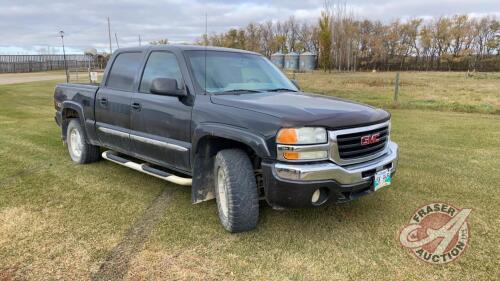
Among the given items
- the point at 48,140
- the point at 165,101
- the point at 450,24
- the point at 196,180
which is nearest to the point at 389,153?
the point at 196,180

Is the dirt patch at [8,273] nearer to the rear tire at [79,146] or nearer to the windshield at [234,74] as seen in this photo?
the windshield at [234,74]

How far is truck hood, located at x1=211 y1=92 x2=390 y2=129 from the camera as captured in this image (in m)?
3.11

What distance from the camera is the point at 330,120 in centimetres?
314

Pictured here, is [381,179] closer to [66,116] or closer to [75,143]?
[75,143]

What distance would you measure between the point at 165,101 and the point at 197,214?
1183 millimetres

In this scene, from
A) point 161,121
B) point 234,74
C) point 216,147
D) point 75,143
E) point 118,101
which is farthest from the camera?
point 75,143

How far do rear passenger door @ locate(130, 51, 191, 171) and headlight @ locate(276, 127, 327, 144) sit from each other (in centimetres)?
107

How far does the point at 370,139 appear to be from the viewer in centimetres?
345

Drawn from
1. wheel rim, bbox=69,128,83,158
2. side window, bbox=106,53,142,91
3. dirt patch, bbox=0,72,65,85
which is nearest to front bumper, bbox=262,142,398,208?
side window, bbox=106,53,142,91

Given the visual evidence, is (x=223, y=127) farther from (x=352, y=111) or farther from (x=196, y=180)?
(x=352, y=111)

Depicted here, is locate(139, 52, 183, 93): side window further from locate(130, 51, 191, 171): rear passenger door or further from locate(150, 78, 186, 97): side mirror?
locate(150, 78, 186, 97): side mirror

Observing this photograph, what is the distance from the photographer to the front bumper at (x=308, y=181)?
3.07 m

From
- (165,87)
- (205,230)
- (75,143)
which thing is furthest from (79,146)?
(205,230)

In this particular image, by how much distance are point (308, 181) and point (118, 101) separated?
105 inches
